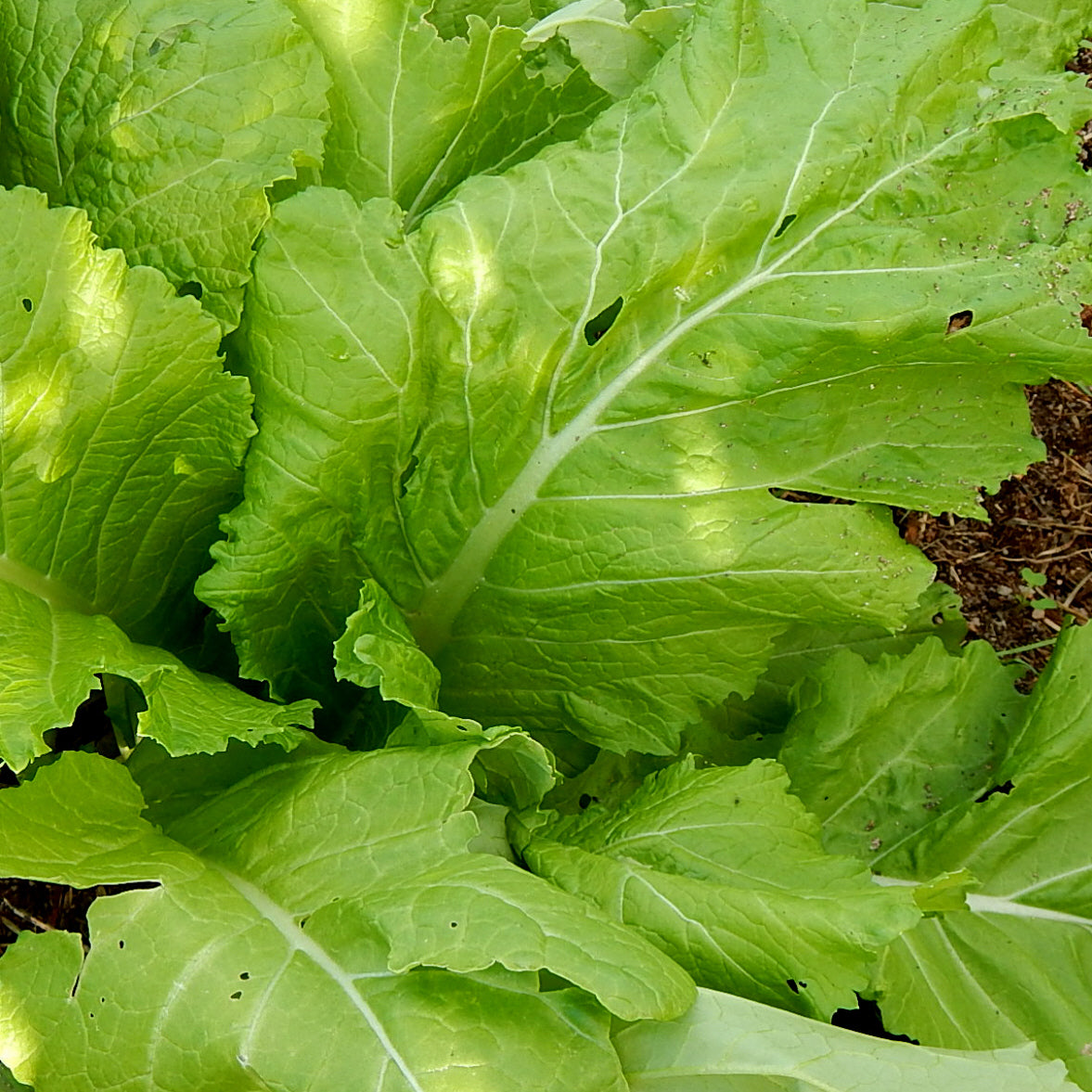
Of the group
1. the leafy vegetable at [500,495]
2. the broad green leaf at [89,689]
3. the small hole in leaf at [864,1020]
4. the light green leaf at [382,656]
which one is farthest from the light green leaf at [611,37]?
the small hole in leaf at [864,1020]

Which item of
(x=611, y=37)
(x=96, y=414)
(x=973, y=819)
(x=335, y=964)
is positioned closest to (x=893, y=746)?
(x=973, y=819)

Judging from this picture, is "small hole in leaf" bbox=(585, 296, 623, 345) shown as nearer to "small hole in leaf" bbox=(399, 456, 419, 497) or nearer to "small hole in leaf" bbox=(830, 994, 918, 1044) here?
"small hole in leaf" bbox=(399, 456, 419, 497)

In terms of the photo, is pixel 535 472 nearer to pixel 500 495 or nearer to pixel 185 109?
pixel 500 495

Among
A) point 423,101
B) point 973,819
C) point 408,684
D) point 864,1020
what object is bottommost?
point 864,1020

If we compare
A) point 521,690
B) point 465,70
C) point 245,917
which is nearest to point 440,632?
point 521,690

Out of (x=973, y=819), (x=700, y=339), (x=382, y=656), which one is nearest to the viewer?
(x=382, y=656)

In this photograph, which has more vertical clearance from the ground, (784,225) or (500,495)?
(784,225)

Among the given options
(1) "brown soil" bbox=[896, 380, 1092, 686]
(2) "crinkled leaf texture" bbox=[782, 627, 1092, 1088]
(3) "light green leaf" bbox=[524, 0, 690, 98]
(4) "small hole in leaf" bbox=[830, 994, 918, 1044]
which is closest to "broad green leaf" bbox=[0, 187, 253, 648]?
(3) "light green leaf" bbox=[524, 0, 690, 98]

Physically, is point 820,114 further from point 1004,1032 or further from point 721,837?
point 1004,1032
